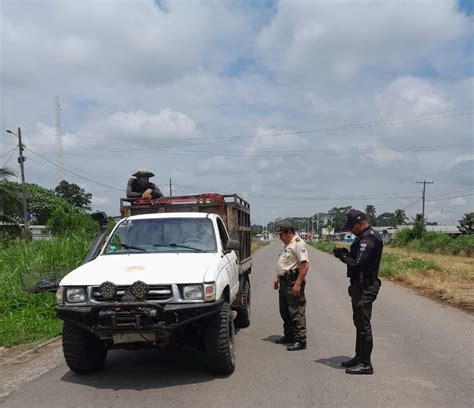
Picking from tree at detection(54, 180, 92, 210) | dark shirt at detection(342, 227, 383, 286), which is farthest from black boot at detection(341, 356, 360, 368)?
tree at detection(54, 180, 92, 210)

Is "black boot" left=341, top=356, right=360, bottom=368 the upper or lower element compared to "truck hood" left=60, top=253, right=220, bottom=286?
lower

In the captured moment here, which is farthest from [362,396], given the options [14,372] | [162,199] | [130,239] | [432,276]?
[432,276]

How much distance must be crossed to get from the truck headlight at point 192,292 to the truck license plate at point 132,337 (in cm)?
52

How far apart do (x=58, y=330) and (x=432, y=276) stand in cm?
1443

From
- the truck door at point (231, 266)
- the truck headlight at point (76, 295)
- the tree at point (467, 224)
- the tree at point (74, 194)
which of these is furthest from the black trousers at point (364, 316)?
the tree at point (74, 194)

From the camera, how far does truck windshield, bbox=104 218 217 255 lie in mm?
6688

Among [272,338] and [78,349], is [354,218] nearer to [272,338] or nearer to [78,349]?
[272,338]

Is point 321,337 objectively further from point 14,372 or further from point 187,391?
point 14,372

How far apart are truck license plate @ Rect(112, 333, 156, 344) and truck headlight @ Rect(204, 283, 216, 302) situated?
661 mm

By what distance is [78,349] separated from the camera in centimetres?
574

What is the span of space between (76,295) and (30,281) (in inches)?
224

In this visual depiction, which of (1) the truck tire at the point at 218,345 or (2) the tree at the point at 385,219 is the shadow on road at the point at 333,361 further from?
(2) the tree at the point at 385,219

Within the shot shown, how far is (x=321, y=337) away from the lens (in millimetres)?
8008

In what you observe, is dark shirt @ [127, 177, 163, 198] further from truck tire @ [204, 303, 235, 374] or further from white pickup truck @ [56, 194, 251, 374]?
truck tire @ [204, 303, 235, 374]
